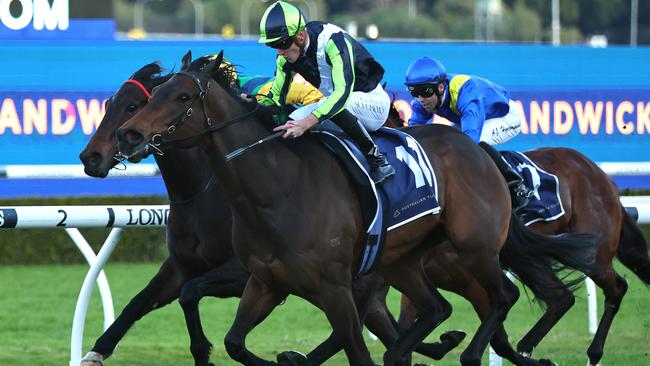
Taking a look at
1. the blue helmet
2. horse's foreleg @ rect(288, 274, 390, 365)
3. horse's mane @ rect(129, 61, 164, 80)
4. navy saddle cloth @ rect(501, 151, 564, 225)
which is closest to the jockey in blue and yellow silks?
the blue helmet

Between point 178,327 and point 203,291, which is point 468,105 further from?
point 178,327

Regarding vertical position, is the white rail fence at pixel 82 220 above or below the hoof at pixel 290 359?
above

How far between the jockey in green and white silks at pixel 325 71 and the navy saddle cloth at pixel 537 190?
1209 millimetres

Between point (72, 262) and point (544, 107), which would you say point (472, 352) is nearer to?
point (544, 107)

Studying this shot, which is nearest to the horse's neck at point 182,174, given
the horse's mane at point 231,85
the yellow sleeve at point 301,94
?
A: the yellow sleeve at point 301,94

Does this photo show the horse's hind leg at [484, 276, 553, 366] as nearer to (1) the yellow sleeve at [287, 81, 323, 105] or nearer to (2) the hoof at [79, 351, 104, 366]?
(1) the yellow sleeve at [287, 81, 323, 105]

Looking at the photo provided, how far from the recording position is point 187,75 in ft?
14.1

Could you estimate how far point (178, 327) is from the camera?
8.05 metres

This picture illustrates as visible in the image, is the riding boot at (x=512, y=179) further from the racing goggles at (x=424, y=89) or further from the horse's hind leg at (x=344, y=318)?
the horse's hind leg at (x=344, y=318)

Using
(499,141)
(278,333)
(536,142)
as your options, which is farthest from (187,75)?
(536,142)

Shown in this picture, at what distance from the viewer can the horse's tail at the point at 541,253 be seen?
209 inches

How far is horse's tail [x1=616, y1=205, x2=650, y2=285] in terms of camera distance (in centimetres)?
632

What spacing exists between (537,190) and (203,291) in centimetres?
175

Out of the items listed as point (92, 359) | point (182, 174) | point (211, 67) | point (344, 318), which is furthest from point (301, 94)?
point (92, 359)
